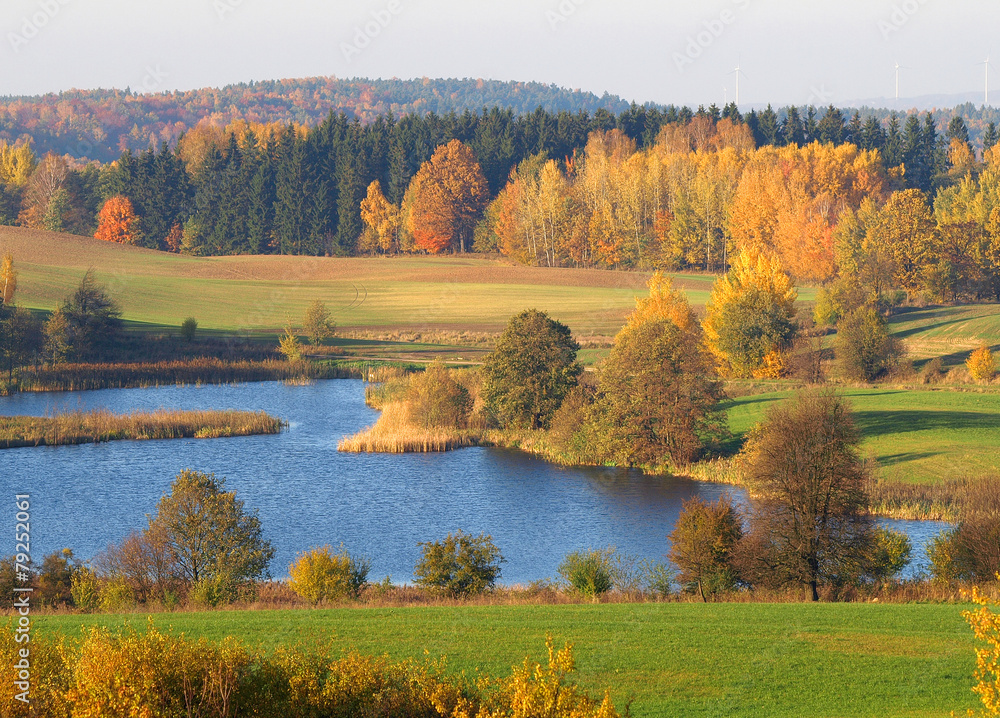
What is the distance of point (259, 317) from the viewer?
91.6 metres

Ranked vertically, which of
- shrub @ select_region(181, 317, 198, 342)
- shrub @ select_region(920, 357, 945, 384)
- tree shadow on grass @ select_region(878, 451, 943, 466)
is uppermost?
shrub @ select_region(181, 317, 198, 342)

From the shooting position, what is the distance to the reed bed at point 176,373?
62938 millimetres

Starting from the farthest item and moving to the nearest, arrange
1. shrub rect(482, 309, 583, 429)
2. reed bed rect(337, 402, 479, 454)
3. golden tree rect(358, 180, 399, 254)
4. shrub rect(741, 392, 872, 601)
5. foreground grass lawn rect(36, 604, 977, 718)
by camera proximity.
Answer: golden tree rect(358, 180, 399, 254)
shrub rect(482, 309, 583, 429)
reed bed rect(337, 402, 479, 454)
shrub rect(741, 392, 872, 601)
foreground grass lawn rect(36, 604, 977, 718)

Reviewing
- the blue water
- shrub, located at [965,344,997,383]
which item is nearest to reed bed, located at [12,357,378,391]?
the blue water

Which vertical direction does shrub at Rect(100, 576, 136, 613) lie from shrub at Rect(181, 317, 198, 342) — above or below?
below

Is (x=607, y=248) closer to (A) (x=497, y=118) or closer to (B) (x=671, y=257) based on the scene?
(B) (x=671, y=257)

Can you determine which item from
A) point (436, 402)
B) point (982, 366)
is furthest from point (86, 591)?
point (982, 366)

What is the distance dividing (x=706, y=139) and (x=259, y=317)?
213ft

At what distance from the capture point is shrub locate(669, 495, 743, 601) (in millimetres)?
24391

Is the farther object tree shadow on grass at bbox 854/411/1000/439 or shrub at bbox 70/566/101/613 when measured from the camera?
tree shadow on grass at bbox 854/411/1000/439

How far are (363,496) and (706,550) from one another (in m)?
17.4

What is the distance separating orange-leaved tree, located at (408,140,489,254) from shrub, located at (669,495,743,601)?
103640 millimetres

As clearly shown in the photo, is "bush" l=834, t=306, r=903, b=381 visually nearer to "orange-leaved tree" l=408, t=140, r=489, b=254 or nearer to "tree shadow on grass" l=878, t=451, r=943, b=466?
"tree shadow on grass" l=878, t=451, r=943, b=466

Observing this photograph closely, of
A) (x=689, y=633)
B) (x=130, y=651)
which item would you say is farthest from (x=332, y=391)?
(x=130, y=651)
